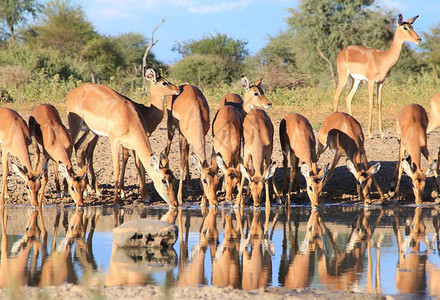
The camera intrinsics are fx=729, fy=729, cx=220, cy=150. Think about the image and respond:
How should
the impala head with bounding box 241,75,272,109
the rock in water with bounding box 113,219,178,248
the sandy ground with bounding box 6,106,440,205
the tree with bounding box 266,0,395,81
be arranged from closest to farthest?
the rock in water with bounding box 113,219,178,248 → the sandy ground with bounding box 6,106,440,205 → the impala head with bounding box 241,75,272,109 → the tree with bounding box 266,0,395,81

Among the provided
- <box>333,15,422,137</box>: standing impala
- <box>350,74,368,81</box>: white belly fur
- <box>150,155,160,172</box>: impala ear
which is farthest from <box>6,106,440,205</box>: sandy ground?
<box>350,74,368,81</box>: white belly fur

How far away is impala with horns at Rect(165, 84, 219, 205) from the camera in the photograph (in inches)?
398

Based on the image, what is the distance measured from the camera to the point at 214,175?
10.1 metres

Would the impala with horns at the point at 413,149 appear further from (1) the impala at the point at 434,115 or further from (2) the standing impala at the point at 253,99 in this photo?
(2) the standing impala at the point at 253,99

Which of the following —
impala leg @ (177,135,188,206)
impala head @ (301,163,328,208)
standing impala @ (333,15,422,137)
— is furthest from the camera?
standing impala @ (333,15,422,137)

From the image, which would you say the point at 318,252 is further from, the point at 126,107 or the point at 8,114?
the point at 8,114

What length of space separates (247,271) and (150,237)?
146cm

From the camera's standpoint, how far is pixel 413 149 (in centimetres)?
1121

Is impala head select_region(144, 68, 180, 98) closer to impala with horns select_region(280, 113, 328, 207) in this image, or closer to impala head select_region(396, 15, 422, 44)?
impala with horns select_region(280, 113, 328, 207)

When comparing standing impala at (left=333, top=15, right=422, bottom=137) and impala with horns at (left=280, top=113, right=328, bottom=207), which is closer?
impala with horns at (left=280, top=113, right=328, bottom=207)

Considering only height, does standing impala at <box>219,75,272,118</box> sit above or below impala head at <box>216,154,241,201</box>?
above

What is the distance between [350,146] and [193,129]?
242 centimetres

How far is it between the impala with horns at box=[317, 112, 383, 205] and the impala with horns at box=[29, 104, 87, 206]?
357cm

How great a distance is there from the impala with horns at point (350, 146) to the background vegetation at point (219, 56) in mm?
9107
